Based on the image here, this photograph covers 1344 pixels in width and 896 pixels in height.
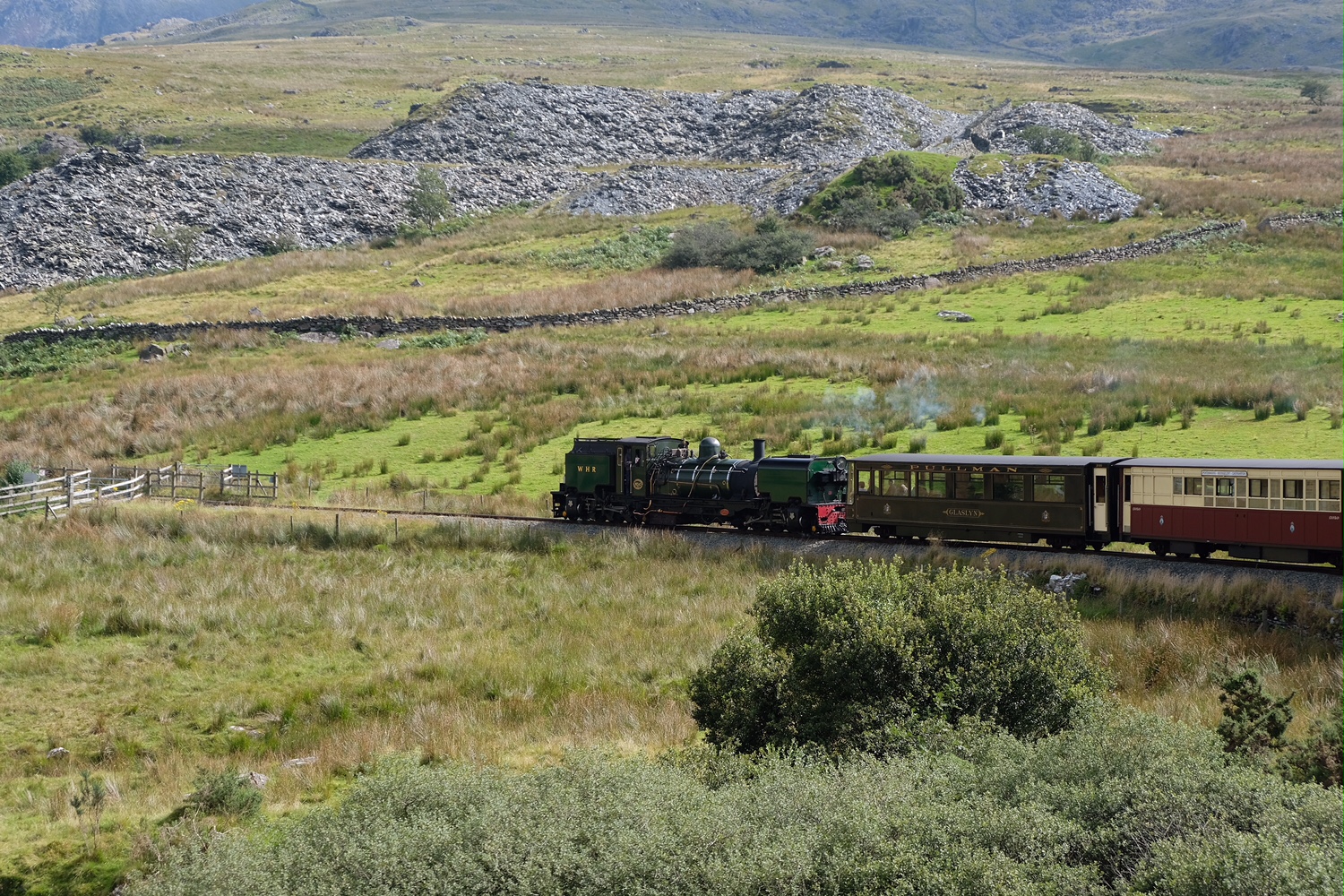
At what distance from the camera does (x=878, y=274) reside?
68.3 metres

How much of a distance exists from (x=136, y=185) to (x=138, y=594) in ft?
290

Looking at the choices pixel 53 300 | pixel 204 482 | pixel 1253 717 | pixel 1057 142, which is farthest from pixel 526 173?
pixel 1253 717

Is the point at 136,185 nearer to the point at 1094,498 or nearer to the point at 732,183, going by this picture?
the point at 732,183

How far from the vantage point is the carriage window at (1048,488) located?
24.9 m

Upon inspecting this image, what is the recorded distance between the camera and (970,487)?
26078 millimetres

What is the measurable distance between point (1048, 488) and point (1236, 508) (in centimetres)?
382

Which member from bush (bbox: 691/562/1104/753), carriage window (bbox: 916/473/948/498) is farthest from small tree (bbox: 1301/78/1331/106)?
bush (bbox: 691/562/1104/753)

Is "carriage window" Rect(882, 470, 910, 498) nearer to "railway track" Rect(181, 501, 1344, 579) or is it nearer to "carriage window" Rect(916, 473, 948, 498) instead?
"carriage window" Rect(916, 473, 948, 498)

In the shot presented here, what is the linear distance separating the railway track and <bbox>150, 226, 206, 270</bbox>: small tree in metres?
65.8

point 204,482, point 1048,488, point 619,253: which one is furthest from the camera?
point 619,253

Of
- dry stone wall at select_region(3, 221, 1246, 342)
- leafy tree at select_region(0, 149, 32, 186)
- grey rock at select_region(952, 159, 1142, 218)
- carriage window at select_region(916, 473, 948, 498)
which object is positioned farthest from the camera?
leafy tree at select_region(0, 149, 32, 186)

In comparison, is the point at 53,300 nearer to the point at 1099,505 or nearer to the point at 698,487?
the point at 698,487

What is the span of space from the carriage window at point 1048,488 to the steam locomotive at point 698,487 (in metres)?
5.67

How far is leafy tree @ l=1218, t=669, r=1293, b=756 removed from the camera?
1194 centimetres
